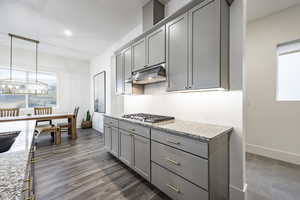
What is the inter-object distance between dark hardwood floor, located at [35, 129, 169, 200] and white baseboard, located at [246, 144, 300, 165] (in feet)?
8.41

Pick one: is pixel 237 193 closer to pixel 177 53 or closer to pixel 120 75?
pixel 177 53

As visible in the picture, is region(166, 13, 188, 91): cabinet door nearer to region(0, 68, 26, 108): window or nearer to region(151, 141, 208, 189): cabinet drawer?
region(151, 141, 208, 189): cabinet drawer

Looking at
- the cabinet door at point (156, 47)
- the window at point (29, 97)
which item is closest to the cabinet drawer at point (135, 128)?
the cabinet door at point (156, 47)

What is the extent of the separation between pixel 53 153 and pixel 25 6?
10.3ft

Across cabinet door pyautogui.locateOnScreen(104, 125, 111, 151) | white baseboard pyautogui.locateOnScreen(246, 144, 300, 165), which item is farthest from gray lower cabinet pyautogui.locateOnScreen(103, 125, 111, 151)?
white baseboard pyautogui.locateOnScreen(246, 144, 300, 165)

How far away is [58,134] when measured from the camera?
3.64m

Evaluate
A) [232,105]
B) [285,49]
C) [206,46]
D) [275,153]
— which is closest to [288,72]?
[285,49]

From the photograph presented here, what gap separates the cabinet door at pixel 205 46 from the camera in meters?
1.46

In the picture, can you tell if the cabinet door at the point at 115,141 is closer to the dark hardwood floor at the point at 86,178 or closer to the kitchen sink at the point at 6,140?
the dark hardwood floor at the point at 86,178

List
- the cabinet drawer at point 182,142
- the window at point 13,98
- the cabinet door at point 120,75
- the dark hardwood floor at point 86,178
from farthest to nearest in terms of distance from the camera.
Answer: the window at point 13,98, the cabinet door at point 120,75, the dark hardwood floor at point 86,178, the cabinet drawer at point 182,142

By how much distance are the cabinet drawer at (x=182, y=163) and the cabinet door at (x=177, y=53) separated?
874mm

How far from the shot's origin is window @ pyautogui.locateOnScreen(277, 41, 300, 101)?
2.55 m

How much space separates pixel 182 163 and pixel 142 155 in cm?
73

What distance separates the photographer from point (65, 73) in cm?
534
